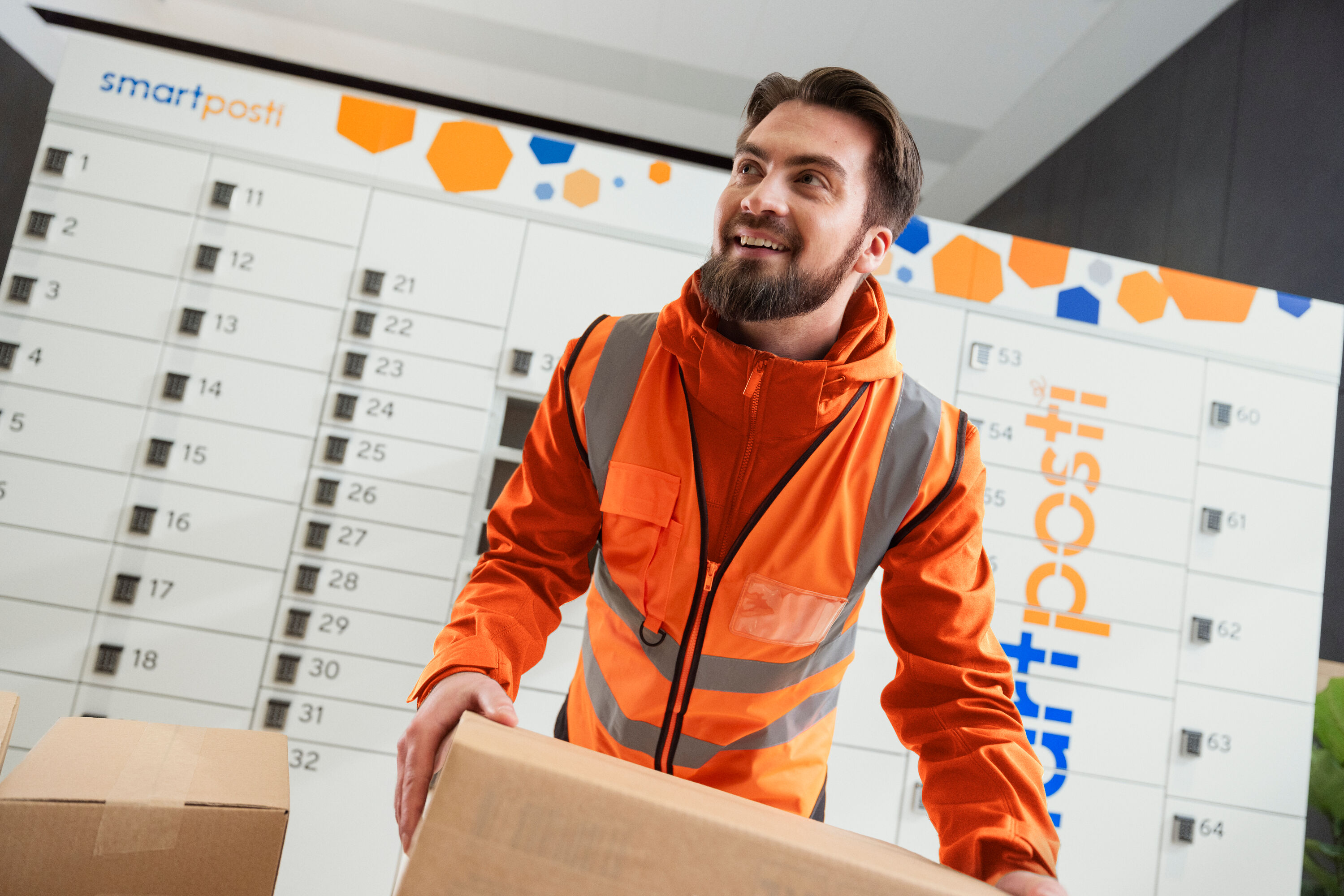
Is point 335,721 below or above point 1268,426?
below

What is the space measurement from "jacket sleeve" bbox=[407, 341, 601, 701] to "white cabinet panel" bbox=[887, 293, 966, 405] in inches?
62.1

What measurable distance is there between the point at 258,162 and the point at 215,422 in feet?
2.52

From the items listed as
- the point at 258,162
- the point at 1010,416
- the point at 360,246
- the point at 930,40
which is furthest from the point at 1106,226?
the point at 258,162

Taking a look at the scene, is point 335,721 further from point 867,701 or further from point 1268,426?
point 1268,426

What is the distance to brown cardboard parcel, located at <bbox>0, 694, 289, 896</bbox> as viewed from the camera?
81cm

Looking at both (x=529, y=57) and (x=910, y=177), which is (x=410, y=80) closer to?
(x=529, y=57)

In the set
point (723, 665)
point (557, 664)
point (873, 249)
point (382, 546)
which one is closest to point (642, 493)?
point (723, 665)

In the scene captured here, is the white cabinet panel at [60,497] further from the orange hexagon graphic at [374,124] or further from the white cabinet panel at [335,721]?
the orange hexagon graphic at [374,124]

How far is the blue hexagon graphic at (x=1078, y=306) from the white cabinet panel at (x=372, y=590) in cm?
208

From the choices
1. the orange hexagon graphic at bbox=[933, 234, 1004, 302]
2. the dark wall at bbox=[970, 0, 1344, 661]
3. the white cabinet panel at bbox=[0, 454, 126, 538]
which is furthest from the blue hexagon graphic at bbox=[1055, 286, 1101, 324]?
the white cabinet panel at bbox=[0, 454, 126, 538]

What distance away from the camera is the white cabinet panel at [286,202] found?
2375 millimetres

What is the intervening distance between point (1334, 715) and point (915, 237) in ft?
6.17

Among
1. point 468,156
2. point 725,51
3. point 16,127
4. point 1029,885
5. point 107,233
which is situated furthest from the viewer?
point 725,51

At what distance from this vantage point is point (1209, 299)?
2.59 metres
